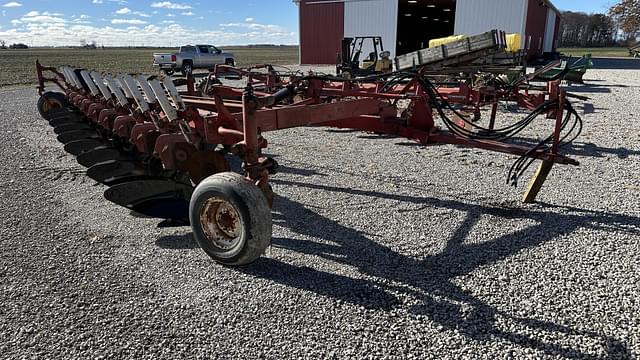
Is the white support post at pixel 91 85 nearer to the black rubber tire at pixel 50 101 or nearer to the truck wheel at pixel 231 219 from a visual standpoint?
the black rubber tire at pixel 50 101

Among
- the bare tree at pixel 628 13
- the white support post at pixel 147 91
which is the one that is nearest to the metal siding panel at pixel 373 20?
the white support post at pixel 147 91

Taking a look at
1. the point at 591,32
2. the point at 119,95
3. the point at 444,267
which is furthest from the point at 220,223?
the point at 591,32

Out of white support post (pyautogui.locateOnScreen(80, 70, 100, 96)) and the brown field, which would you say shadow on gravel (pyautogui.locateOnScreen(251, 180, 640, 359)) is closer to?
white support post (pyautogui.locateOnScreen(80, 70, 100, 96))

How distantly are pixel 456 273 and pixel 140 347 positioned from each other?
7.10 feet

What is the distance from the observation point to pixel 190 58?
86.6 ft

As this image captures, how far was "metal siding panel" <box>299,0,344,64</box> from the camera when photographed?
26.6 meters

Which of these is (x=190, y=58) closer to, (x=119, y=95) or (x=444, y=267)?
(x=119, y=95)

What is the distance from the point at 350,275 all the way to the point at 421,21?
31.6m

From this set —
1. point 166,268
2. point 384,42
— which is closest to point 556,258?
point 166,268

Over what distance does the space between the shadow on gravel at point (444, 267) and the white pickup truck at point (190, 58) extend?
22.7 metres

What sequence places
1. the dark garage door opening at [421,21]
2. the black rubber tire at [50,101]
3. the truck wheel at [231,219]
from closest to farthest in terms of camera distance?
1. the truck wheel at [231,219]
2. the black rubber tire at [50,101]
3. the dark garage door opening at [421,21]

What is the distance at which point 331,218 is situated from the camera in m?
4.49

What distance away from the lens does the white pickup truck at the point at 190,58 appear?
25875 millimetres

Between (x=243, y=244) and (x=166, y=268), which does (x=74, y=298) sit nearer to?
(x=166, y=268)
